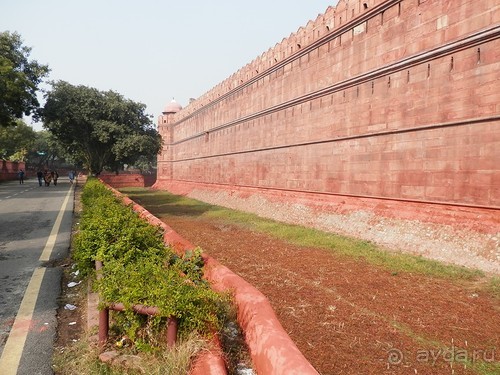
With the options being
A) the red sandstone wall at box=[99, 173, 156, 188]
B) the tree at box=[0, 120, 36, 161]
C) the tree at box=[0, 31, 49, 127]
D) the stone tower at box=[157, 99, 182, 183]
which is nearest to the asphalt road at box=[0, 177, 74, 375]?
the tree at box=[0, 31, 49, 127]

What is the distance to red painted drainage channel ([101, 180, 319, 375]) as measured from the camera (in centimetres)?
234

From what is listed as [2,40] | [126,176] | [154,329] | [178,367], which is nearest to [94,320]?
[154,329]

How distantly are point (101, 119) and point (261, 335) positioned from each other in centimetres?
3091

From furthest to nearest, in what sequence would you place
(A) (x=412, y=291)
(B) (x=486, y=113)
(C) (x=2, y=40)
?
1. (C) (x=2, y=40)
2. (B) (x=486, y=113)
3. (A) (x=412, y=291)

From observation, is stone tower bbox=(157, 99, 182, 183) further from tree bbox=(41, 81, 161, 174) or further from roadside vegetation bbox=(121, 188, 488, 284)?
roadside vegetation bbox=(121, 188, 488, 284)

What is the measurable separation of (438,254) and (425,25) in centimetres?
621

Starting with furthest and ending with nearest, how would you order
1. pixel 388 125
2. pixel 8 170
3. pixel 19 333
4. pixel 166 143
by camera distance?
pixel 8 170
pixel 166 143
pixel 388 125
pixel 19 333

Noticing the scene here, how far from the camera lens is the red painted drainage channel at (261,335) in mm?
2340

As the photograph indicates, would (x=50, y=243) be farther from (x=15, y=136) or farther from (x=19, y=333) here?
(x=15, y=136)

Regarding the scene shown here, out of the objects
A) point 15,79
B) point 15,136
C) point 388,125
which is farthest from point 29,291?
point 15,136

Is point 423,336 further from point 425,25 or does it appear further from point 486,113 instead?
point 425,25

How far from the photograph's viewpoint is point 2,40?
985 inches

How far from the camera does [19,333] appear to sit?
3.43m

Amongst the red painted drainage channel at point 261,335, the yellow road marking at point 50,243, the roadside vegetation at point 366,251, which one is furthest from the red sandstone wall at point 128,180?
the red painted drainage channel at point 261,335
